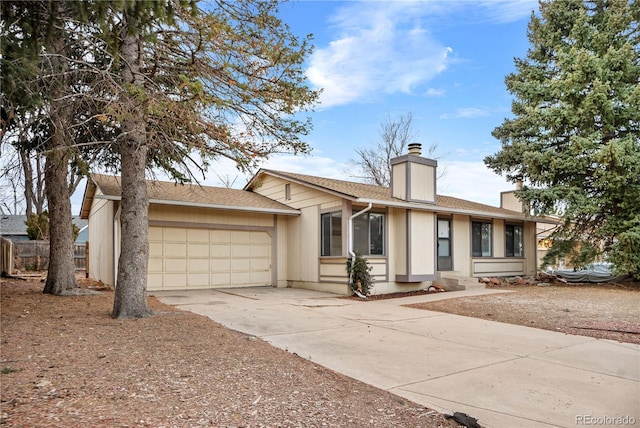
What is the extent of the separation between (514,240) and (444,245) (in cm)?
442

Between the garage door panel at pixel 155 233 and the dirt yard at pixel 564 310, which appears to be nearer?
the dirt yard at pixel 564 310

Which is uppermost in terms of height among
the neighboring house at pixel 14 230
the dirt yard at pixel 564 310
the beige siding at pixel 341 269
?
the neighboring house at pixel 14 230

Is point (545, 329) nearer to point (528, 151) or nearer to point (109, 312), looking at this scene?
point (109, 312)

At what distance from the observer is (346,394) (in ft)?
13.4

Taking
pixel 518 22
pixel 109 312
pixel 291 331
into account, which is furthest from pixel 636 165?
pixel 109 312

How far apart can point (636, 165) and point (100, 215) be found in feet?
57.3

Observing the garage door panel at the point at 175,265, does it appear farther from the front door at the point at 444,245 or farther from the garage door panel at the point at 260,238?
the front door at the point at 444,245

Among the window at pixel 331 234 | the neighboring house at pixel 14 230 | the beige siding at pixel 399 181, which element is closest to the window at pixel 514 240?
the beige siding at pixel 399 181

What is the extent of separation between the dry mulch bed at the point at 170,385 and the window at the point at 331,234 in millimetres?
6923

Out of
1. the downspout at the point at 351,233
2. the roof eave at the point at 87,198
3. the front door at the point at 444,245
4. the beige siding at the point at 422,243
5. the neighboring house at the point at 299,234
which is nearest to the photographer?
the downspout at the point at 351,233

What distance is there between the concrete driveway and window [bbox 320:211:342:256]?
11.2 ft

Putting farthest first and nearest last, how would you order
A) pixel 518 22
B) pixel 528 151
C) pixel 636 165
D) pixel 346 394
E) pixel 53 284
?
pixel 518 22
pixel 528 151
pixel 636 165
pixel 53 284
pixel 346 394

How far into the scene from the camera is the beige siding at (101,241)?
42.8 feet

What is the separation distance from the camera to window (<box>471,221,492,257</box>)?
15.9m
